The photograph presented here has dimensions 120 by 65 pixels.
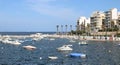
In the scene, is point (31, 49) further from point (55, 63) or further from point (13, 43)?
point (55, 63)

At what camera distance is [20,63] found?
80.8m

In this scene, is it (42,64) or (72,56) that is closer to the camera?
(42,64)

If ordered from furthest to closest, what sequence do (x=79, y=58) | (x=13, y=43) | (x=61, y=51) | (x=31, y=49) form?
(x=13, y=43)
(x=31, y=49)
(x=61, y=51)
(x=79, y=58)

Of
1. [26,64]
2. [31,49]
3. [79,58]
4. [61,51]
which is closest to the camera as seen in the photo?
[26,64]

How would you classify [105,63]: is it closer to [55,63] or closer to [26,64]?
[55,63]

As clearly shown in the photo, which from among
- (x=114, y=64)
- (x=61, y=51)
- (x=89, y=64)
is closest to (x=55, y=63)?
(x=89, y=64)

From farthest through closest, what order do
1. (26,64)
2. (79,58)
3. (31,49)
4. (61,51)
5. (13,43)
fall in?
(13,43) < (31,49) < (61,51) < (79,58) < (26,64)

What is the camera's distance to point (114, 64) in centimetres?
7938

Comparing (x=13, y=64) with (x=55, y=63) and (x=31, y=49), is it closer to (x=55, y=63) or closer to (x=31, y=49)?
(x=55, y=63)

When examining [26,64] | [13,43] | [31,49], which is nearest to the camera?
[26,64]

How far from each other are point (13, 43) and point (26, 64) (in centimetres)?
8697

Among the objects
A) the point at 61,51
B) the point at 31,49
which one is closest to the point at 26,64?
the point at 61,51

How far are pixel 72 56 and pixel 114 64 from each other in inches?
774

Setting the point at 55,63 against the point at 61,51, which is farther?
the point at 61,51
